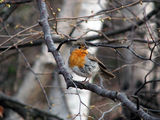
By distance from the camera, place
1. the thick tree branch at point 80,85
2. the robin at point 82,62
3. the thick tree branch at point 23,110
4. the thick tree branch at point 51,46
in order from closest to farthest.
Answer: the thick tree branch at point 80,85 < the thick tree branch at point 51,46 < the robin at point 82,62 < the thick tree branch at point 23,110

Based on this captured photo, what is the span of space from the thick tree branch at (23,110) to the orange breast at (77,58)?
6.59 feet

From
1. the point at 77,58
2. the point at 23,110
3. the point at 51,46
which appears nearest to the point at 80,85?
the point at 51,46

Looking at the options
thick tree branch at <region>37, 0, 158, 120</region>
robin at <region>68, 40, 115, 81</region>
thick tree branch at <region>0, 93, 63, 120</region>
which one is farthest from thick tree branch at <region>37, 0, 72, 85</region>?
thick tree branch at <region>0, 93, 63, 120</region>

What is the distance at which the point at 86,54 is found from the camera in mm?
3971

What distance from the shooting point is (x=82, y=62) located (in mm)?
3877

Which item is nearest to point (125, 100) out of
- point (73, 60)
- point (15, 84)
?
point (73, 60)

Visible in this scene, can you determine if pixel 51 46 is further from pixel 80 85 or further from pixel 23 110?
pixel 23 110

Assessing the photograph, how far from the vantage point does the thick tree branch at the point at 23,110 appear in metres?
5.73

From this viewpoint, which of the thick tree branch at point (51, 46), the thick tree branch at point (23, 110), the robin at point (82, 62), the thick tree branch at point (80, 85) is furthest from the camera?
the thick tree branch at point (23, 110)

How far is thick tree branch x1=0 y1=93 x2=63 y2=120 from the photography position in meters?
5.73

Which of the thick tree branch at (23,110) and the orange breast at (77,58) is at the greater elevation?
the orange breast at (77,58)

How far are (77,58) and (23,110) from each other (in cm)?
248

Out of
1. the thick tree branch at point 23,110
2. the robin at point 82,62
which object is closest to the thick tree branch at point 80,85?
the robin at point 82,62

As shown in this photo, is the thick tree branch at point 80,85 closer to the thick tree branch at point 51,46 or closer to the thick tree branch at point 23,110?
the thick tree branch at point 51,46
